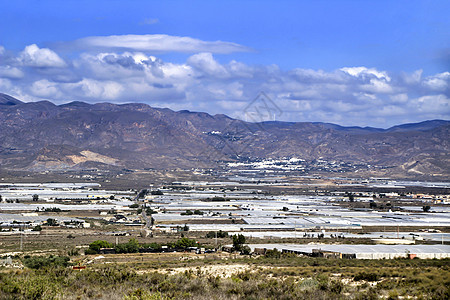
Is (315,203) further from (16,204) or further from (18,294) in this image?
(18,294)

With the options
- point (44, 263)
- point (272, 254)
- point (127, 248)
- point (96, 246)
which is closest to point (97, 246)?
point (96, 246)

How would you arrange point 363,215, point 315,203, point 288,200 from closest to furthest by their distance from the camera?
1. point 363,215
2. point 315,203
3. point 288,200

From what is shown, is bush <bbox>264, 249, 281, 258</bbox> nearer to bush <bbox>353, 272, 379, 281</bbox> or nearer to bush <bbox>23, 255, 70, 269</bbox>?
bush <bbox>23, 255, 70, 269</bbox>

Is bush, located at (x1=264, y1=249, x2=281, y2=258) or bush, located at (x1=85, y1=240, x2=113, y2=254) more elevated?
bush, located at (x1=85, y1=240, x2=113, y2=254)

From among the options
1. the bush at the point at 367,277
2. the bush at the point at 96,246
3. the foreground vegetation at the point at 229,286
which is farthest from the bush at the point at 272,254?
the bush at the point at 367,277

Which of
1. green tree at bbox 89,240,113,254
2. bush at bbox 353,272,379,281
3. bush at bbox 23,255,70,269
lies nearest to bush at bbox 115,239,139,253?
green tree at bbox 89,240,113,254

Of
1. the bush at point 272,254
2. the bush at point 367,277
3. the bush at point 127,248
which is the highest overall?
the bush at point 367,277

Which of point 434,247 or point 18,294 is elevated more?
point 18,294

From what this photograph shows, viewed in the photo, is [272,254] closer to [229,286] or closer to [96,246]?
[96,246]

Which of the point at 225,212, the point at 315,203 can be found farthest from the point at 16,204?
the point at 315,203

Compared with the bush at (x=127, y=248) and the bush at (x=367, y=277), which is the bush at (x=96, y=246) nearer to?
the bush at (x=127, y=248)

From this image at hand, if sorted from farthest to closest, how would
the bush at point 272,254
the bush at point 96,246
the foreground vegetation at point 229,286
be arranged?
the bush at point 96,246, the bush at point 272,254, the foreground vegetation at point 229,286
